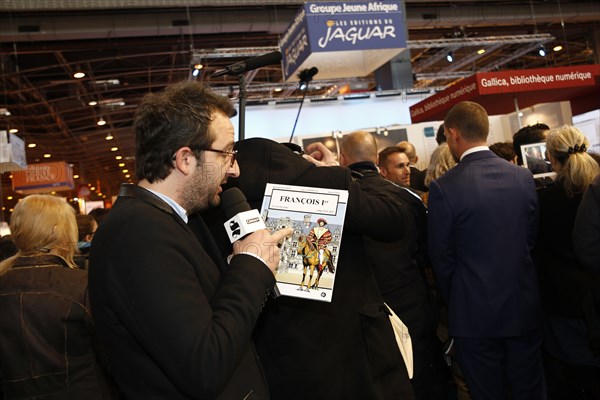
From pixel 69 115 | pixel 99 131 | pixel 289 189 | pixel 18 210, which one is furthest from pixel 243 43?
pixel 289 189

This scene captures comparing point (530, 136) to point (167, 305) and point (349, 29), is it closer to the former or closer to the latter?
point (349, 29)

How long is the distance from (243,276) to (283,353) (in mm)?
550

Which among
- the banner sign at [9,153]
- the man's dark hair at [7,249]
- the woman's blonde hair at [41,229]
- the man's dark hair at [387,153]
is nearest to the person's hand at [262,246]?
the woman's blonde hair at [41,229]

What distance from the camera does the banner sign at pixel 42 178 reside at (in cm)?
1343

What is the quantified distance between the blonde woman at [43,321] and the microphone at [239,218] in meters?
1.37

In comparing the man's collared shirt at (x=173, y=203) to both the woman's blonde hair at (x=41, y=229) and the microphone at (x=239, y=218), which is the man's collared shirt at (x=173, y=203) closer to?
the microphone at (x=239, y=218)

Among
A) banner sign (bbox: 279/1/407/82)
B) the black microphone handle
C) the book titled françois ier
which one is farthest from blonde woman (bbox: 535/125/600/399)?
banner sign (bbox: 279/1/407/82)

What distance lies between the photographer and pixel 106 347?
1.26 metres

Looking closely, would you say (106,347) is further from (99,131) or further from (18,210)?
(99,131)

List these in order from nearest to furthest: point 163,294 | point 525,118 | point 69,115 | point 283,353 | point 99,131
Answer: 1. point 163,294
2. point 283,353
3. point 525,118
4. point 69,115
5. point 99,131

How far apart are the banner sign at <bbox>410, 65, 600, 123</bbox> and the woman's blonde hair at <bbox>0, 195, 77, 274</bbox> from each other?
4.41 metres

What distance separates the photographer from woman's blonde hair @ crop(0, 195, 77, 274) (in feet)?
8.01

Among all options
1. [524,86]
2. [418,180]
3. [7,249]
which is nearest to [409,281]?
[418,180]

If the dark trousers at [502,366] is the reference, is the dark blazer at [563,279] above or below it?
above
